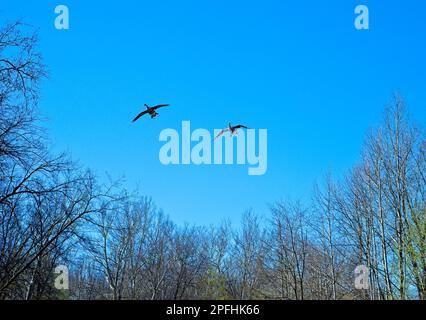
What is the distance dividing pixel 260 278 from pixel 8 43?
20.4 metres

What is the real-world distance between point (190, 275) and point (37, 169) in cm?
1861

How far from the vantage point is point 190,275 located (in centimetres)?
2716

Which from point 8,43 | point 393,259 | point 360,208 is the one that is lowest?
point 393,259

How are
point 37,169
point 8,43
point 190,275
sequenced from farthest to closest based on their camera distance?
point 190,275 < point 37,169 < point 8,43

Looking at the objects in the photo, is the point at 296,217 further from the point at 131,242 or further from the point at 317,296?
the point at 131,242

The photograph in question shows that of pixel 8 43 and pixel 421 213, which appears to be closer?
pixel 8 43

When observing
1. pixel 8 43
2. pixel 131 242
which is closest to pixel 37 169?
pixel 8 43

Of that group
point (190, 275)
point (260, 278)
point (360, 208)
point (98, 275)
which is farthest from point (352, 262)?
point (98, 275)

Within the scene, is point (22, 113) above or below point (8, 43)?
below

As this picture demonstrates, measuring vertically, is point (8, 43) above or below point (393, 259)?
above
